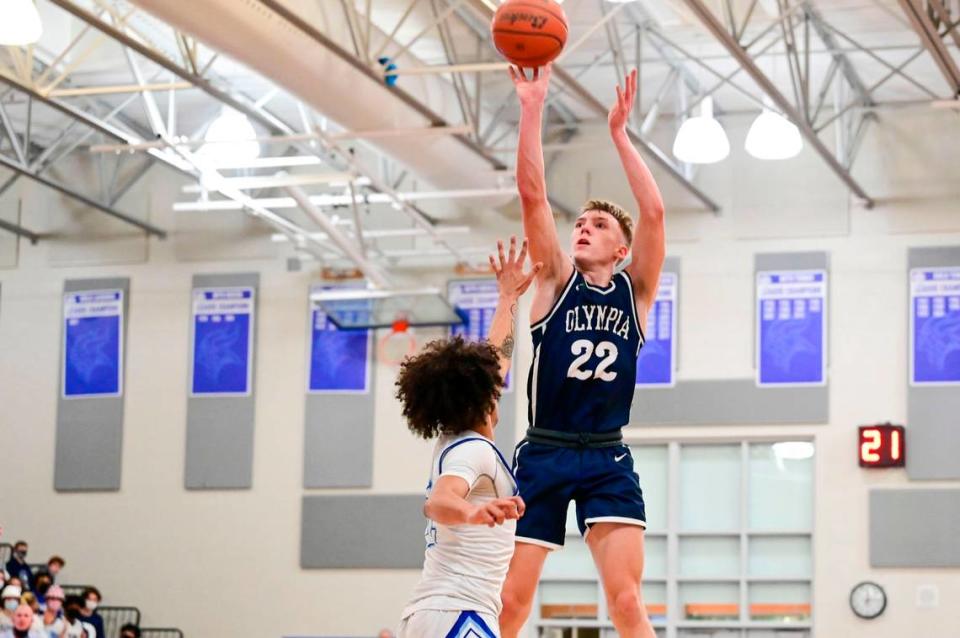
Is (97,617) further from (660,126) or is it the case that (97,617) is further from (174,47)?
(660,126)

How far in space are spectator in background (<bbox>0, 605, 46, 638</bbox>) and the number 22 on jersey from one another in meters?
13.1

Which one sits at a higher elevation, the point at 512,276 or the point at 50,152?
the point at 50,152

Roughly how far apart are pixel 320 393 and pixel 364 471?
1.31 meters

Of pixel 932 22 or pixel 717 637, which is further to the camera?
pixel 717 637

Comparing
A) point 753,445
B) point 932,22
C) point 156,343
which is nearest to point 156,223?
point 156,343

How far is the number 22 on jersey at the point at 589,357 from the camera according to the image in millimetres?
7203

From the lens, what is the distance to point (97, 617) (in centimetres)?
2144

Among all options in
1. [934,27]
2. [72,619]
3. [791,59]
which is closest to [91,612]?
[72,619]

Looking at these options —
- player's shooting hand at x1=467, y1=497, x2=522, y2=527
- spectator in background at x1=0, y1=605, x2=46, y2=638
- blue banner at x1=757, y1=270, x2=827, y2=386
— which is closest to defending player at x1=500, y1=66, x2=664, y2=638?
player's shooting hand at x1=467, y1=497, x2=522, y2=527

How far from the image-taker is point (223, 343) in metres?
23.3

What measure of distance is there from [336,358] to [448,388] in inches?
678

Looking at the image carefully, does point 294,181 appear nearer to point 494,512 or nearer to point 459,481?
point 459,481

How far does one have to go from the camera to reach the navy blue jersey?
7207mm

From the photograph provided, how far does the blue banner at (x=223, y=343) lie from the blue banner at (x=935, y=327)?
370 inches
